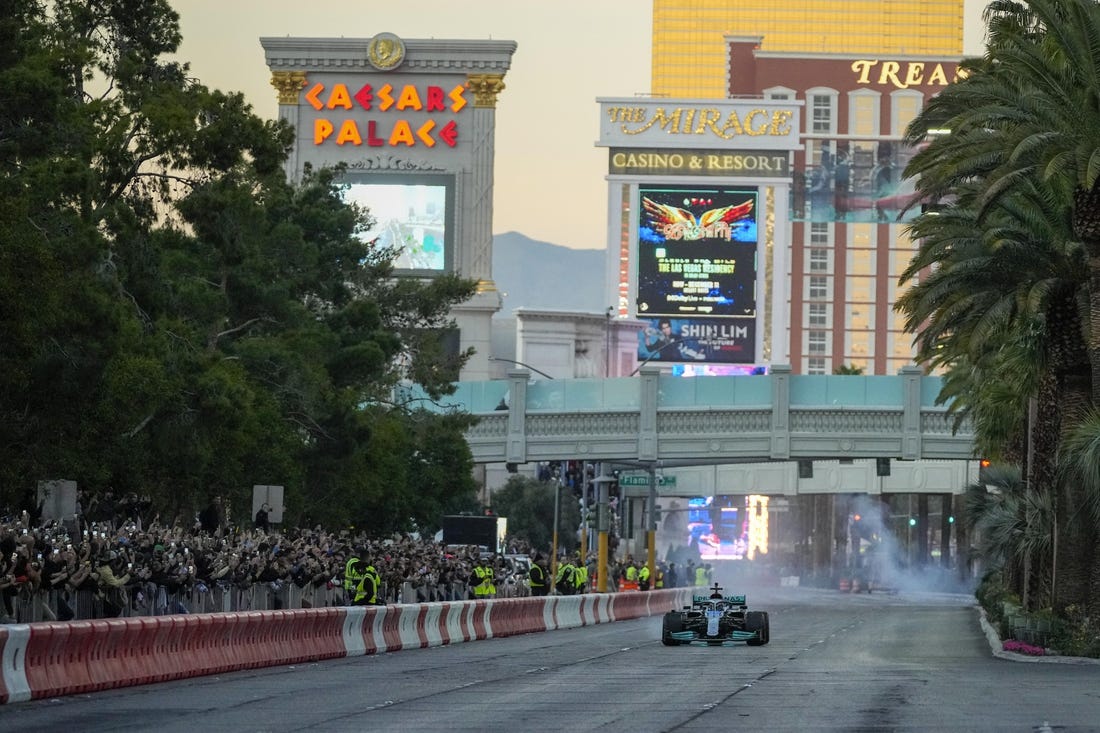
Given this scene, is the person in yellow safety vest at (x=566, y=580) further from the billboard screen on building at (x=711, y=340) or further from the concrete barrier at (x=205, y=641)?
the billboard screen on building at (x=711, y=340)

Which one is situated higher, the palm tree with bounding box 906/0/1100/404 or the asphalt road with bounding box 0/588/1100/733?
the palm tree with bounding box 906/0/1100/404

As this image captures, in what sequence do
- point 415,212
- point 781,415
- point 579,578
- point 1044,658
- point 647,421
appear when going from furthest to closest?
point 415,212, point 647,421, point 781,415, point 579,578, point 1044,658

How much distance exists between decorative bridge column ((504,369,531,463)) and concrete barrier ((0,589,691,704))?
111 feet

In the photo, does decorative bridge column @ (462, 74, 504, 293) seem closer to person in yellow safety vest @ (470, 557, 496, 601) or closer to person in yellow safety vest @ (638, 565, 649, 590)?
Answer: person in yellow safety vest @ (638, 565, 649, 590)

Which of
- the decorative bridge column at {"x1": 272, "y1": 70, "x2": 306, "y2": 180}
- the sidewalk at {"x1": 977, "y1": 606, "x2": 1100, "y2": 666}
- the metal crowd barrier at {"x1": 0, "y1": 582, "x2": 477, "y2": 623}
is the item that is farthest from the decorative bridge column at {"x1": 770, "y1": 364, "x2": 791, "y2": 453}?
the decorative bridge column at {"x1": 272, "y1": 70, "x2": 306, "y2": 180}

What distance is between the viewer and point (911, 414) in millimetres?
73062

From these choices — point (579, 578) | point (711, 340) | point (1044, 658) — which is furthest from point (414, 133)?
point (1044, 658)

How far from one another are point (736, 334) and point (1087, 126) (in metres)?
116

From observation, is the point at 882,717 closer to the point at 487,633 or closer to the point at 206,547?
the point at 206,547

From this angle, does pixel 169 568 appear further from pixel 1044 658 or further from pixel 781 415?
pixel 781 415

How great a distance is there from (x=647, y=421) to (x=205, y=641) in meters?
47.8

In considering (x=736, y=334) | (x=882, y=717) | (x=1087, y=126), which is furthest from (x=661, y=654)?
(x=736, y=334)

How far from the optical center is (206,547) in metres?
35.6

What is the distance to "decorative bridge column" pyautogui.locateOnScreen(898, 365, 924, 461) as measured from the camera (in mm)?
72938
